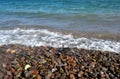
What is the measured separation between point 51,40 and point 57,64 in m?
3.98

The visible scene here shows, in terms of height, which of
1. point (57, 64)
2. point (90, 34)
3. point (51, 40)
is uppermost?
point (57, 64)

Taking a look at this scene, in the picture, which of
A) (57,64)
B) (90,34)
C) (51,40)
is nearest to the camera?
(57,64)

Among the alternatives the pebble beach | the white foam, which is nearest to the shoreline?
the white foam

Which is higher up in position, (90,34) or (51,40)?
(51,40)

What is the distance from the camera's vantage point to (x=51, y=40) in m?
10.8

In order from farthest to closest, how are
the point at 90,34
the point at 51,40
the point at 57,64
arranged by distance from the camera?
the point at 90,34 → the point at 51,40 → the point at 57,64

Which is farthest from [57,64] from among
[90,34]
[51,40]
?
[90,34]

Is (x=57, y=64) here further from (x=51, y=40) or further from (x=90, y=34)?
(x=90, y=34)

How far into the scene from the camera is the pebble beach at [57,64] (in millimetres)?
6391

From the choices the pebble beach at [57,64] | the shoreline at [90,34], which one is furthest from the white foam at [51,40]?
the pebble beach at [57,64]

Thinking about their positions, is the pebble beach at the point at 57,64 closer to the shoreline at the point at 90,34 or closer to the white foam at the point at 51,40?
the white foam at the point at 51,40

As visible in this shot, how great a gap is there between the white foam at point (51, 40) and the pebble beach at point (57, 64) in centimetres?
156

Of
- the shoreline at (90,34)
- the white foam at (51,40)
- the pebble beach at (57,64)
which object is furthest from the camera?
the shoreline at (90,34)

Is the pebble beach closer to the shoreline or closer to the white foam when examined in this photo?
the white foam
